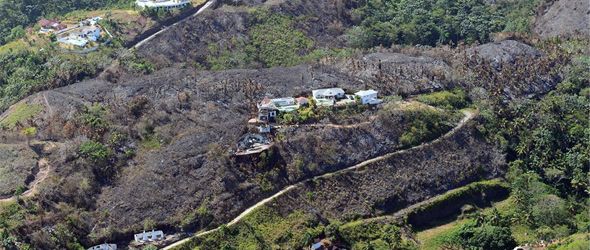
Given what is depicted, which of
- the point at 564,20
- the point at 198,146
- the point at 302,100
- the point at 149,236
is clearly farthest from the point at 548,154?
the point at 149,236

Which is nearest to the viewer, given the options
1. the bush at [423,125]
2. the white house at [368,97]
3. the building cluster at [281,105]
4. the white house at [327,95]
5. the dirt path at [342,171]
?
the dirt path at [342,171]

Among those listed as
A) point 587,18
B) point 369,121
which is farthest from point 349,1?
point 369,121

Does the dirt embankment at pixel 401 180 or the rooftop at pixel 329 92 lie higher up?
the rooftop at pixel 329 92

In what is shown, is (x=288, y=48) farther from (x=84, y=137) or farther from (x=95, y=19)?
(x=84, y=137)

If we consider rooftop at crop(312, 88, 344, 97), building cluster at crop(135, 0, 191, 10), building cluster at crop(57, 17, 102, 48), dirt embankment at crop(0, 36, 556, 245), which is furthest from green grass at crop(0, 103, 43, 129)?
building cluster at crop(135, 0, 191, 10)

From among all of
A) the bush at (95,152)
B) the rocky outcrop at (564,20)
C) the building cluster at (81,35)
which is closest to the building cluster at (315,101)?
the bush at (95,152)

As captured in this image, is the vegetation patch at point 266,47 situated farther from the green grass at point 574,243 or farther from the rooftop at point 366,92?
the green grass at point 574,243

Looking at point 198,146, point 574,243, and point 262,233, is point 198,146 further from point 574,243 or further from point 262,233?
point 574,243
